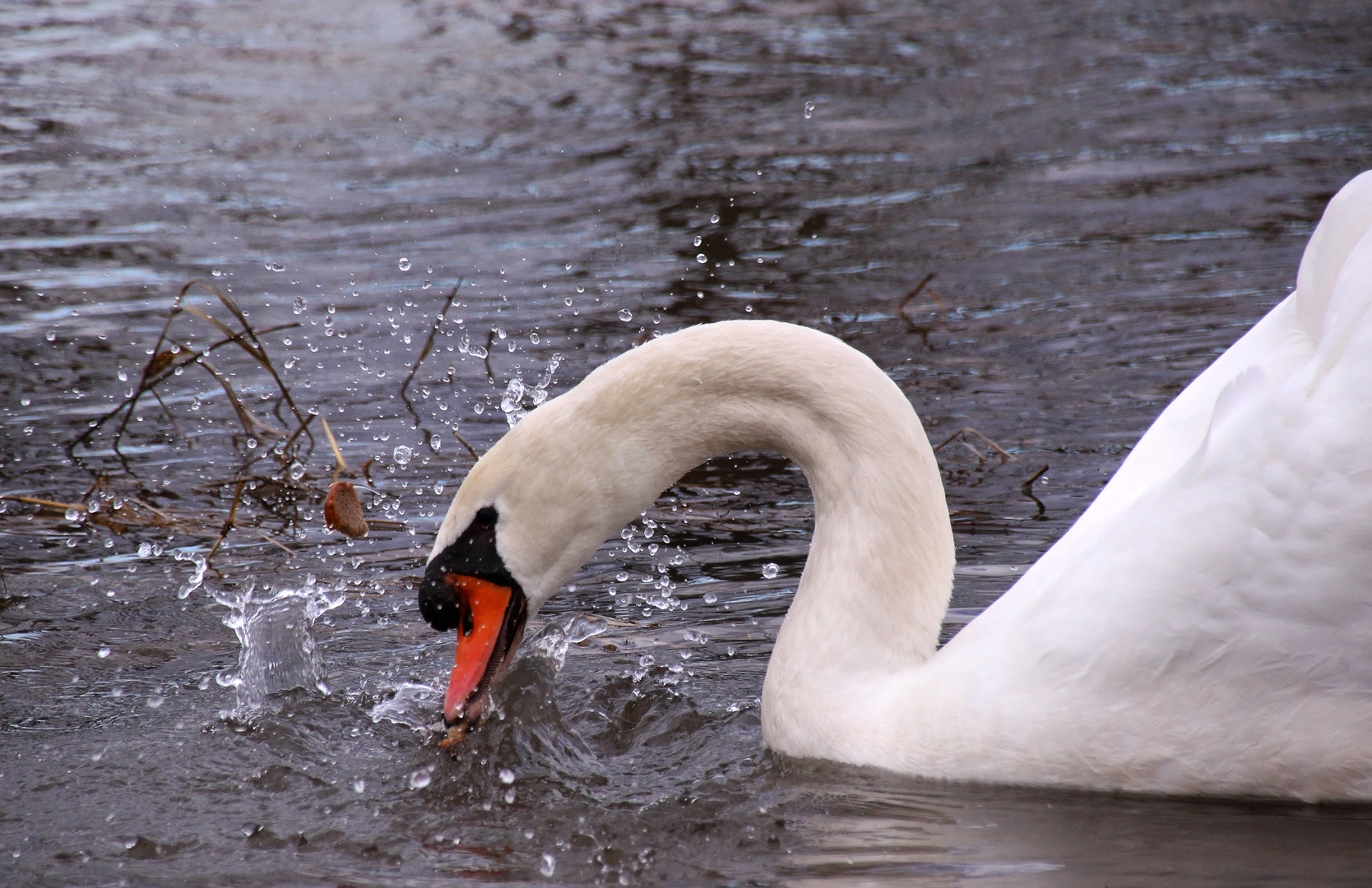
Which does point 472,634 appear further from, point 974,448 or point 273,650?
point 974,448

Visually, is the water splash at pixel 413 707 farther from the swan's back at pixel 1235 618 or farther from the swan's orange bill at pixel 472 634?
the swan's back at pixel 1235 618

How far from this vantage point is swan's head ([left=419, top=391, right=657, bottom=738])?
397 cm

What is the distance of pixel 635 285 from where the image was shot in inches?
351

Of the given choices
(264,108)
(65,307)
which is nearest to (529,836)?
(65,307)

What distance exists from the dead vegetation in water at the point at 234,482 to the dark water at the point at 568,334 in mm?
36

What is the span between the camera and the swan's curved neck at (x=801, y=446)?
4.04 metres

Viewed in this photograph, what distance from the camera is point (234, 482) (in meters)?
6.45

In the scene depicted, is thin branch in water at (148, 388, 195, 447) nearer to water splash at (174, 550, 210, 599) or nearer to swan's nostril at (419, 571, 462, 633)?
water splash at (174, 550, 210, 599)

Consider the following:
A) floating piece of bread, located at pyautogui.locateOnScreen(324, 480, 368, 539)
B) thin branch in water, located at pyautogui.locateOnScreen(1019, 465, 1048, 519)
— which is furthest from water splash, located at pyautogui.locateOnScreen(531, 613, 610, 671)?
thin branch in water, located at pyautogui.locateOnScreen(1019, 465, 1048, 519)

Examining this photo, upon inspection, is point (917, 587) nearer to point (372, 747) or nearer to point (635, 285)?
point (372, 747)

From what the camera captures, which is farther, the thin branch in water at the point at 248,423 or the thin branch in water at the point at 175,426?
the thin branch in water at the point at 175,426

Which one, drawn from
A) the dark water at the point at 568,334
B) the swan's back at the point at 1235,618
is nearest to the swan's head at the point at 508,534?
the dark water at the point at 568,334

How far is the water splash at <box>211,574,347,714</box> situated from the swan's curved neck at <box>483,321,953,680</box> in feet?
3.20

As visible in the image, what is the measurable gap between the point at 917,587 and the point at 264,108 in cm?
1000
